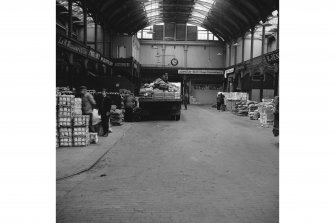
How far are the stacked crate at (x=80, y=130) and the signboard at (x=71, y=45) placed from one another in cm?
837

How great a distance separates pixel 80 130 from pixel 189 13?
27510mm

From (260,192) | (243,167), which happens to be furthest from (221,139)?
(260,192)

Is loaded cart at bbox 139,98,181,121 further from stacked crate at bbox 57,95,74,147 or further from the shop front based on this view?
the shop front

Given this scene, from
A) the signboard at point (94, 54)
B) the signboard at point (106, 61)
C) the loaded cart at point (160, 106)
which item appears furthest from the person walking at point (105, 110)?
the signboard at point (106, 61)

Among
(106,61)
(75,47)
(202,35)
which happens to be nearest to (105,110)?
(75,47)

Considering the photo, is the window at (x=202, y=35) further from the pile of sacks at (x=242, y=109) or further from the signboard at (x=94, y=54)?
the pile of sacks at (x=242, y=109)

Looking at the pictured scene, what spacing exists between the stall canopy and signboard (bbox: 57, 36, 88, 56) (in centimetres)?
517

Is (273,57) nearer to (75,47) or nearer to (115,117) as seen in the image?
(115,117)

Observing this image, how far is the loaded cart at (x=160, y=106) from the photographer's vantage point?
16281 mm

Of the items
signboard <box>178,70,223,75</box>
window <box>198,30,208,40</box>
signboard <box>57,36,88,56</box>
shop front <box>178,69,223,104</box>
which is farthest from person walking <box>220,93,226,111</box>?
window <box>198,30,208,40</box>

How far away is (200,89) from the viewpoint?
40.7 meters

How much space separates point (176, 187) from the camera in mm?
5176
